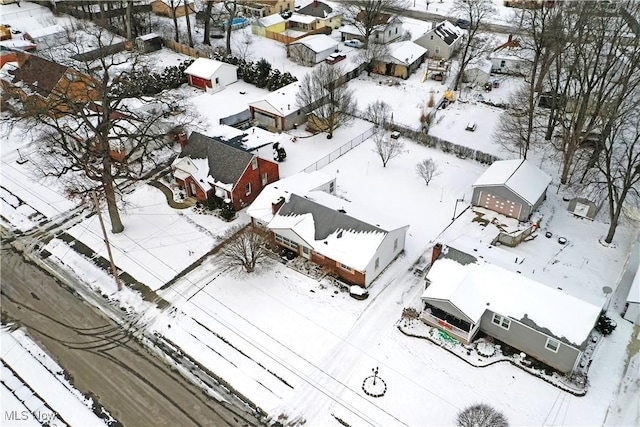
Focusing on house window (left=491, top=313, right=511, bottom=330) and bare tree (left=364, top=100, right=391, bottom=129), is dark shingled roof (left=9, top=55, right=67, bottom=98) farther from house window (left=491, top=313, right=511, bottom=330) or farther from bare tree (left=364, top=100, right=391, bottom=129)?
house window (left=491, top=313, right=511, bottom=330)

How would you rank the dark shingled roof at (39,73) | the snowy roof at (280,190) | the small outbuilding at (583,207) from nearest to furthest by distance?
the snowy roof at (280,190), the small outbuilding at (583,207), the dark shingled roof at (39,73)

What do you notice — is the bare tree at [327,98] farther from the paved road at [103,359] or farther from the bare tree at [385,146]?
the paved road at [103,359]

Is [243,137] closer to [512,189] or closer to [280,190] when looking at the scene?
[280,190]

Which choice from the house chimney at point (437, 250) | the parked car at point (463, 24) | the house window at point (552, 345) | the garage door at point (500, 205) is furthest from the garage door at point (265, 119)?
the parked car at point (463, 24)

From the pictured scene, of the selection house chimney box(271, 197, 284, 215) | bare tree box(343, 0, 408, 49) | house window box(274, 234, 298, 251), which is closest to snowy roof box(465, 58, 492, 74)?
bare tree box(343, 0, 408, 49)

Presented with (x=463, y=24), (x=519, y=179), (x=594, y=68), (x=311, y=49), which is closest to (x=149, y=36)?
(x=311, y=49)

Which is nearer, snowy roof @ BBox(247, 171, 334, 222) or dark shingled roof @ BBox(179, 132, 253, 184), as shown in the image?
snowy roof @ BBox(247, 171, 334, 222)

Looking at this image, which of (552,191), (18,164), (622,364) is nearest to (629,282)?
(622,364)
